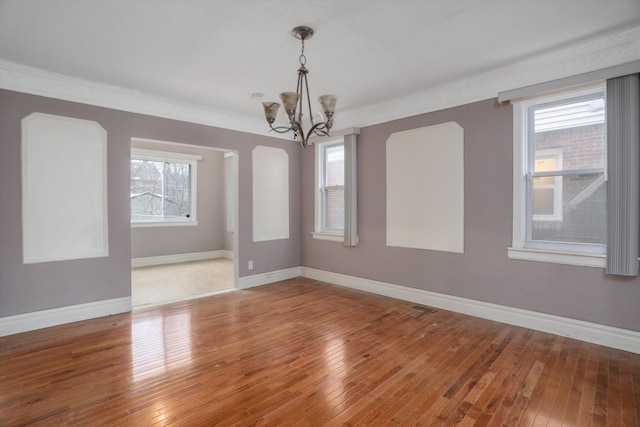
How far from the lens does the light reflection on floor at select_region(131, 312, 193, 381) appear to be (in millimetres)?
2506

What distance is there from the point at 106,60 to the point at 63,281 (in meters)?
2.36

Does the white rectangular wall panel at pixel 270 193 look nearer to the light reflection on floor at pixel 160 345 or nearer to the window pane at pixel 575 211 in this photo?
the light reflection on floor at pixel 160 345

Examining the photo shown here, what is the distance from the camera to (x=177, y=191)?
7273 mm

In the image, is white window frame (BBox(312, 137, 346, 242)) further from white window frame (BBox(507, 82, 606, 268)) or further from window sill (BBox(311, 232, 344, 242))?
white window frame (BBox(507, 82, 606, 268))

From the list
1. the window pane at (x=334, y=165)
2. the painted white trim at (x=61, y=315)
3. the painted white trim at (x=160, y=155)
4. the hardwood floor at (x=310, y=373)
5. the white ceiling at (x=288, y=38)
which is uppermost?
the white ceiling at (x=288, y=38)

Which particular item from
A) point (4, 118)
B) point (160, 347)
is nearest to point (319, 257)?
point (160, 347)

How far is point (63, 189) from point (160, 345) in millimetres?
2051

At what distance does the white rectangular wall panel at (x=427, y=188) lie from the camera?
3750 mm

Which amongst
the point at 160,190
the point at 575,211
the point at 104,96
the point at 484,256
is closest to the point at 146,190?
the point at 160,190

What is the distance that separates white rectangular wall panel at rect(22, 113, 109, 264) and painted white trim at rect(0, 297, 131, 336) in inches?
21.8

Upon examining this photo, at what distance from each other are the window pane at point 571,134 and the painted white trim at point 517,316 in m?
1.46

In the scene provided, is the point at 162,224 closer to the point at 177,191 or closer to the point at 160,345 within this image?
the point at 177,191

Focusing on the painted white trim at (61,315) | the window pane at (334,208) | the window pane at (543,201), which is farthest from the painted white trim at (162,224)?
the window pane at (543,201)

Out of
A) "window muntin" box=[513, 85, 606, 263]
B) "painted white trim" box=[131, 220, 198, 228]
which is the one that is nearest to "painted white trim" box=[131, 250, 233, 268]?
"painted white trim" box=[131, 220, 198, 228]
